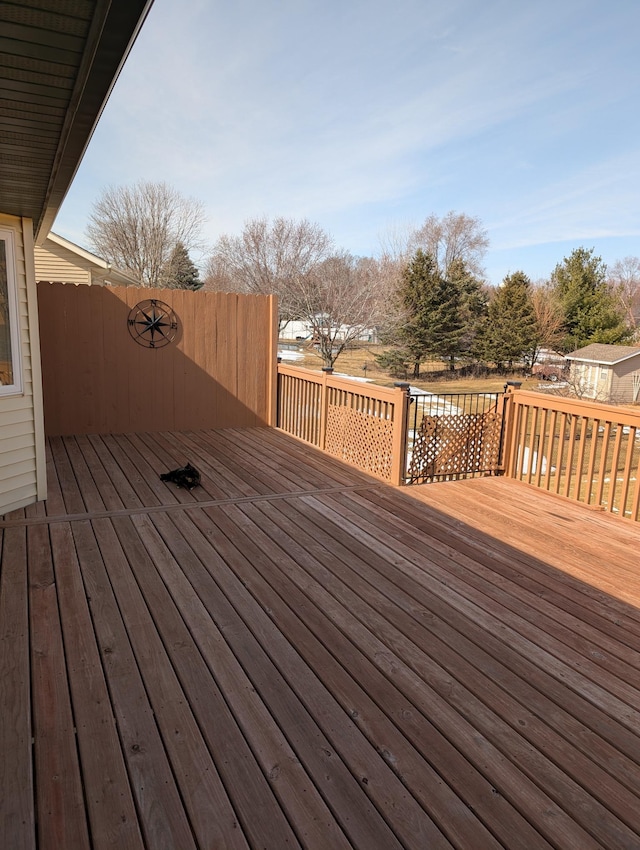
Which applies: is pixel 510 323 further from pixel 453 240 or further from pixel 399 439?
pixel 399 439

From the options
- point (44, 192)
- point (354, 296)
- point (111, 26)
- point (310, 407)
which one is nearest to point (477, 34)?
point (354, 296)

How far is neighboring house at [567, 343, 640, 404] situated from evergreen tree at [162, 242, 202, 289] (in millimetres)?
14813

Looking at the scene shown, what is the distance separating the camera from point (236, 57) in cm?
1259

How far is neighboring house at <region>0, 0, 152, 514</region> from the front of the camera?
148cm

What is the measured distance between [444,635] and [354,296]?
1640 cm

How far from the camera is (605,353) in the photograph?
64.6 feet

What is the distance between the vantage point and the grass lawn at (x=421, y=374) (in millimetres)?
20547

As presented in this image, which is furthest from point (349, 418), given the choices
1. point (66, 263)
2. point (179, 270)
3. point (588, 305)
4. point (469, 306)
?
point (588, 305)

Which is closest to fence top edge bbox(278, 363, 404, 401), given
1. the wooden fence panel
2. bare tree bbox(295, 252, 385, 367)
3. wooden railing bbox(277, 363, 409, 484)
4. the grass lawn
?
wooden railing bbox(277, 363, 409, 484)

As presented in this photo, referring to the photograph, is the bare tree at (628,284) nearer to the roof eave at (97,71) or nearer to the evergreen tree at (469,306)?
the evergreen tree at (469,306)

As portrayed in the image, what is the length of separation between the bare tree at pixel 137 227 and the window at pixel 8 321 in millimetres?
17294

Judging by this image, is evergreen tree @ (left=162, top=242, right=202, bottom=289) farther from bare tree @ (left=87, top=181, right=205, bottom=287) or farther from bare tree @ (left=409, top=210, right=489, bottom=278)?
bare tree @ (left=409, top=210, right=489, bottom=278)

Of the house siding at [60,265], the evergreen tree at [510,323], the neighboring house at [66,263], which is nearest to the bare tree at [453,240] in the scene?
the evergreen tree at [510,323]

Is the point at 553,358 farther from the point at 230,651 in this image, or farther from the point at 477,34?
the point at 230,651
